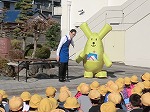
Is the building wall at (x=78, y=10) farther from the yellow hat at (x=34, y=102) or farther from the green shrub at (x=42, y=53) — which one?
the yellow hat at (x=34, y=102)

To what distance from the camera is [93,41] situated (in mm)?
13648

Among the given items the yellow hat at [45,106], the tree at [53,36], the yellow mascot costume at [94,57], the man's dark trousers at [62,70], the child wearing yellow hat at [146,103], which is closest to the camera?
the yellow hat at [45,106]

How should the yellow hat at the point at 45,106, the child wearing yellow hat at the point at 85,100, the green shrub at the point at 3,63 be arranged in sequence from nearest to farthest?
the yellow hat at the point at 45,106, the child wearing yellow hat at the point at 85,100, the green shrub at the point at 3,63

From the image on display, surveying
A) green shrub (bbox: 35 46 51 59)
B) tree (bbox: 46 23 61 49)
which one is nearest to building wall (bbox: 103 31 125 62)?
green shrub (bbox: 35 46 51 59)

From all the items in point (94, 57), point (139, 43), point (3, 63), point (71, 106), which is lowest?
point (71, 106)

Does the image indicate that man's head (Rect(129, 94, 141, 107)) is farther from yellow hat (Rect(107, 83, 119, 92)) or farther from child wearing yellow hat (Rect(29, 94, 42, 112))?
child wearing yellow hat (Rect(29, 94, 42, 112))

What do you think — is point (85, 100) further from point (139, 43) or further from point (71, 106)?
point (139, 43)

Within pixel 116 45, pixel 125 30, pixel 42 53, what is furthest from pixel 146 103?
pixel 116 45

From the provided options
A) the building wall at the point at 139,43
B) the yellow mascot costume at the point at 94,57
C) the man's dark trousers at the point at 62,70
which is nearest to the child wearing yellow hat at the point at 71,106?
the man's dark trousers at the point at 62,70

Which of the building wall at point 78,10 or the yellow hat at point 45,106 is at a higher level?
the building wall at point 78,10

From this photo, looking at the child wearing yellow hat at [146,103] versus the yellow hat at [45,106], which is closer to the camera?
the yellow hat at [45,106]

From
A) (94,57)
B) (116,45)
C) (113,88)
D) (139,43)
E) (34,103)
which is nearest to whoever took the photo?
(34,103)

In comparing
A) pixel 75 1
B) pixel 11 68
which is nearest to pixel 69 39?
pixel 11 68

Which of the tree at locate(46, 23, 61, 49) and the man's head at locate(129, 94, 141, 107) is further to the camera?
the tree at locate(46, 23, 61, 49)
